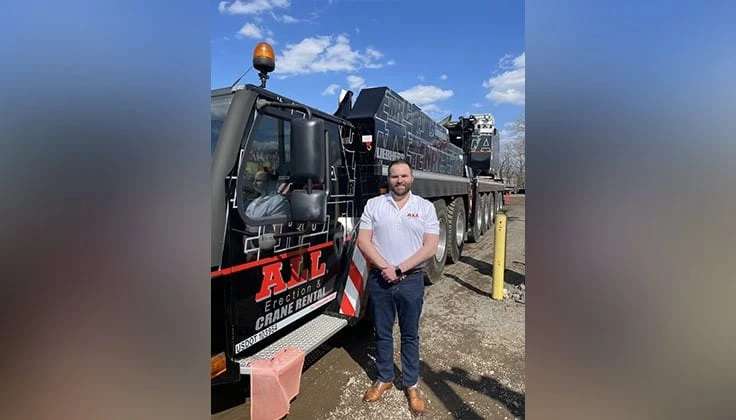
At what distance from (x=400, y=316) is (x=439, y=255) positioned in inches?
140

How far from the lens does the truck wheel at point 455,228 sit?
6.61 meters

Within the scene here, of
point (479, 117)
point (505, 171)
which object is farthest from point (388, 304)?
point (505, 171)

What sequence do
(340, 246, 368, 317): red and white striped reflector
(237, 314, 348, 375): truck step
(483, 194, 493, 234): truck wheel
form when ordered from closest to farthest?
1. (237, 314, 348, 375): truck step
2. (340, 246, 368, 317): red and white striped reflector
3. (483, 194, 493, 234): truck wheel

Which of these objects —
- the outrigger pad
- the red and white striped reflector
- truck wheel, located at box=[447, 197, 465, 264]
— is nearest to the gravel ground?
the outrigger pad

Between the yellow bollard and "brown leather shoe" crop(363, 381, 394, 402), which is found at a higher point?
the yellow bollard

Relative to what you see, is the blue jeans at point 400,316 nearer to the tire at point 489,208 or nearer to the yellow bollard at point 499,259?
the yellow bollard at point 499,259

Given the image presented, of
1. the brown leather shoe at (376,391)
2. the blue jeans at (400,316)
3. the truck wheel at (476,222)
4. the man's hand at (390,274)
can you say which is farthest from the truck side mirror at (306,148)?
the truck wheel at (476,222)

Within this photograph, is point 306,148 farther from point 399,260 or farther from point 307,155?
point 399,260

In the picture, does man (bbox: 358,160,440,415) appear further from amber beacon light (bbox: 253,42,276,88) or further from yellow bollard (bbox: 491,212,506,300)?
yellow bollard (bbox: 491,212,506,300)

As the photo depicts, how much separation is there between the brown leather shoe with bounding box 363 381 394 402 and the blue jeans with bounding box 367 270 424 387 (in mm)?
36

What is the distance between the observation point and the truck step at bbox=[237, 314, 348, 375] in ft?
7.63

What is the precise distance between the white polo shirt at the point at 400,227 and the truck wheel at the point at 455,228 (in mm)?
3991

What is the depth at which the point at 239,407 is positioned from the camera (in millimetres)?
2633
